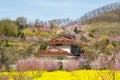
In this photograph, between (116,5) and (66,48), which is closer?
(66,48)

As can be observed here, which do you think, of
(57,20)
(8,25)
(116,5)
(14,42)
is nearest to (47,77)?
(14,42)

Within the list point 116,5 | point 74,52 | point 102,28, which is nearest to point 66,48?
point 74,52

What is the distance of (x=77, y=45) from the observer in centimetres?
6016

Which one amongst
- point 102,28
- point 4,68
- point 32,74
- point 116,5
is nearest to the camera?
point 32,74

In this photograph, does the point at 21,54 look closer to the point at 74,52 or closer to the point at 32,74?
the point at 74,52

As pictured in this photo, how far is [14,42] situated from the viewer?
79062 mm

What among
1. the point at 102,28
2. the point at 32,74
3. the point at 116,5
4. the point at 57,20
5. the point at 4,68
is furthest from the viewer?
the point at 116,5

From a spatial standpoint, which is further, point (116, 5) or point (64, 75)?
point (116, 5)

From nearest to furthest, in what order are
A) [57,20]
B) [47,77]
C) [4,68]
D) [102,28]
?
[47,77] → [4,68] → [102,28] → [57,20]

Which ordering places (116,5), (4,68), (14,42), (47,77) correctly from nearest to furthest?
(47,77), (4,68), (14,42), (116,5)

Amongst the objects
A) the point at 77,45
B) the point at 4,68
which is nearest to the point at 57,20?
the point at 77,45

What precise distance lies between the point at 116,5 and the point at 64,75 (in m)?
176

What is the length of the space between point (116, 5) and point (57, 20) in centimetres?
6711

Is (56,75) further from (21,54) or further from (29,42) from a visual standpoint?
(29,42)
